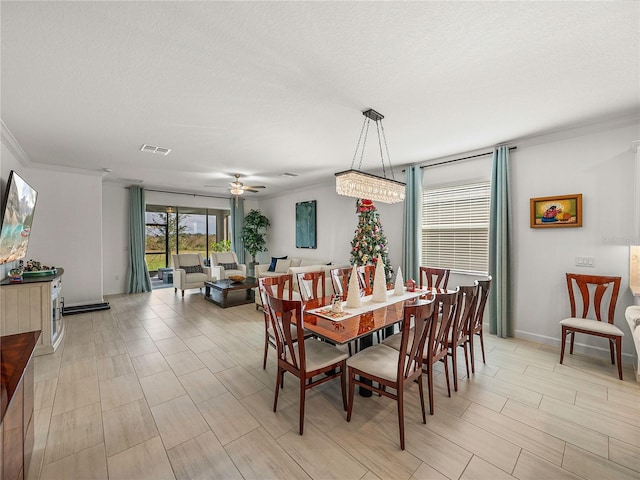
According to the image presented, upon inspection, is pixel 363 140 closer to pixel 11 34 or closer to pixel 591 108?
pixel 591 108

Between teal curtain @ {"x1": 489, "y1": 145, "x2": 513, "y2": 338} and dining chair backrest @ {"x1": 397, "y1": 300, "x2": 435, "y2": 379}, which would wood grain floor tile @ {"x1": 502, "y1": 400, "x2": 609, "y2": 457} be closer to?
dining chair backrest @ {"x1": 397, "y1": 300, "x2": 435, "y2": 379}

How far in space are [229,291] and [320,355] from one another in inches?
173

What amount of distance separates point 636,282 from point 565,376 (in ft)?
4.38

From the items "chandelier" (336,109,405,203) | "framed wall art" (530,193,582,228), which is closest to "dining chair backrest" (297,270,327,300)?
"chandelier" (336,109,405,203)

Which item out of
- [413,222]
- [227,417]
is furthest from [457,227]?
[227,417]

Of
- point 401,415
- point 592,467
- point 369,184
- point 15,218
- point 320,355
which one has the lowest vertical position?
point 592,467

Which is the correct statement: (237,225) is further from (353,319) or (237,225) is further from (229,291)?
(353,319)

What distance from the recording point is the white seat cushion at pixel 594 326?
2795 millimetres

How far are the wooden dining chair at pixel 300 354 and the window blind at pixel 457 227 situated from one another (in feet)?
10.2

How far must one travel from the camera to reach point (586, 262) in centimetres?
334

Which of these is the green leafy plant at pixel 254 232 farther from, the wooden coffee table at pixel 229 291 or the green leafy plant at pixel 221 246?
the wooden coffee table at pixel 229 291

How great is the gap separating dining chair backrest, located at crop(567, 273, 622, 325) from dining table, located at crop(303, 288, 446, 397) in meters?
1.81

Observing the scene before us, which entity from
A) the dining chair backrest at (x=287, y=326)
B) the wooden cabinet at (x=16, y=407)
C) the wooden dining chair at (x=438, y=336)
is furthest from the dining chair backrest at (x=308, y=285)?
the wooden cabinet at (x=16, y=407)

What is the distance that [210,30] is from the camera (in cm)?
174
